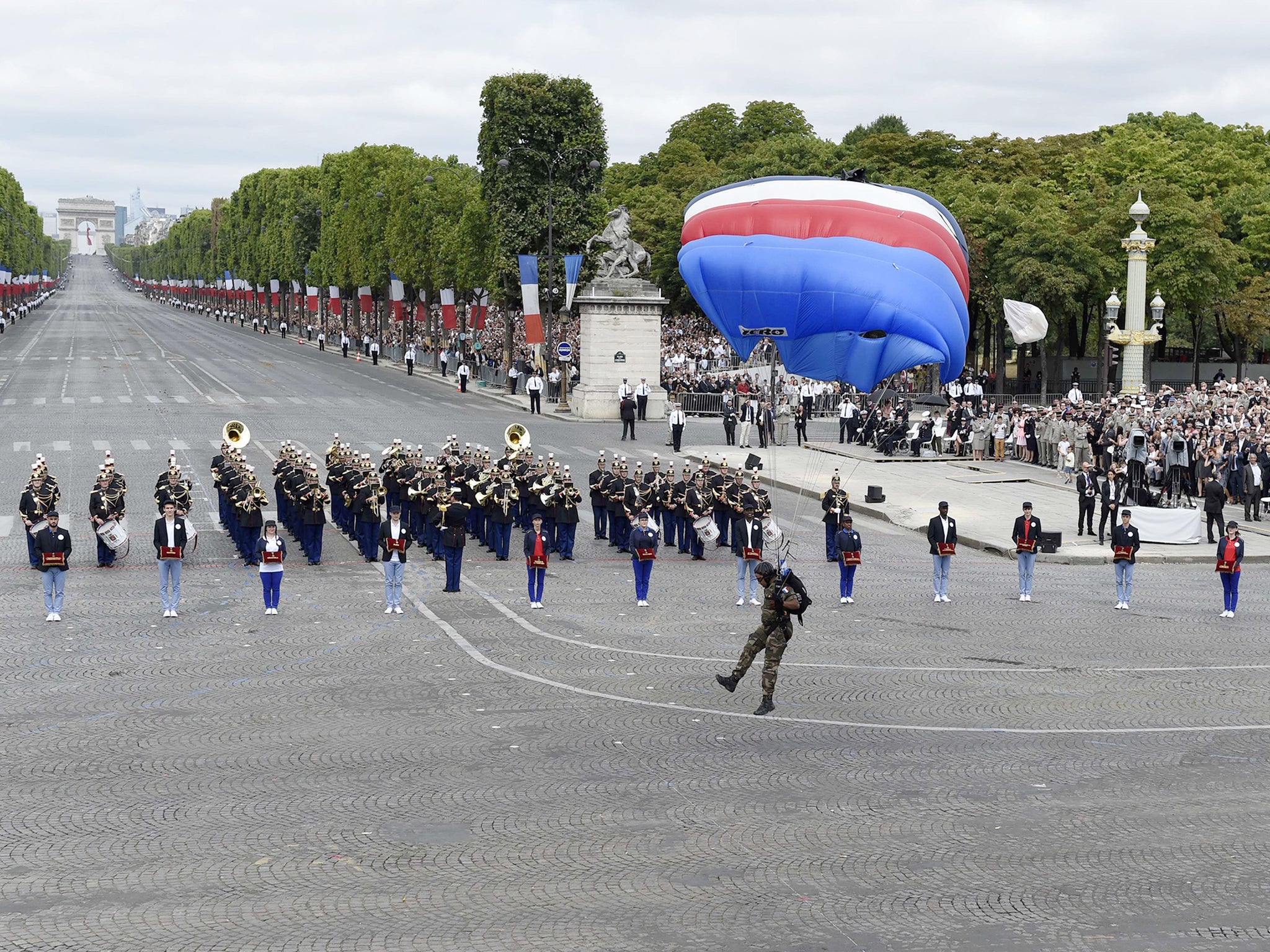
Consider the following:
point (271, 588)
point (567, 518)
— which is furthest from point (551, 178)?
point (271, 588)

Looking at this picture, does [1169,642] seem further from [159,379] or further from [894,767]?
[159,379]

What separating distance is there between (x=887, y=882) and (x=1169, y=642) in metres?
10.3

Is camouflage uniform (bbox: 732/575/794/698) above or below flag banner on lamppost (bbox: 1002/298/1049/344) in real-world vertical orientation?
below

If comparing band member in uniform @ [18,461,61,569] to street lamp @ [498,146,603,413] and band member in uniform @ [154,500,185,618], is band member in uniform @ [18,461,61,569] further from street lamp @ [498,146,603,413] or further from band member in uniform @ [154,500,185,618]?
street lamp @ [498,146,603,413]

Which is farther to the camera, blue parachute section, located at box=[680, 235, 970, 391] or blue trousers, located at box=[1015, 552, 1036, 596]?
blue trousers, located at box=[1015, 552, 1036, 596]

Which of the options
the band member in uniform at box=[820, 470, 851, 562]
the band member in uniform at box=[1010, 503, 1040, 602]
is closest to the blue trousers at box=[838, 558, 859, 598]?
the band member in uniform at box=[820, 470, 851, 562]

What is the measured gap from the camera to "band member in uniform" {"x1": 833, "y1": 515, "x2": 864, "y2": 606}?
71.3 feet

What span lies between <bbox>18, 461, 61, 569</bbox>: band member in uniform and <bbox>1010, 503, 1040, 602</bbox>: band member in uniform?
14791 mm

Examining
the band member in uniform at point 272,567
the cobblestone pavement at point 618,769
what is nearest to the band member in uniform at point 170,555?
the cobblestone pavement at point 618,769

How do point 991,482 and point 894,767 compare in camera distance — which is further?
point 991,482

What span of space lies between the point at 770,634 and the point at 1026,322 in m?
17.9

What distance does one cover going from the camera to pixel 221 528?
93.3 ft

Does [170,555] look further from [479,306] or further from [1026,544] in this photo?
[479,306]

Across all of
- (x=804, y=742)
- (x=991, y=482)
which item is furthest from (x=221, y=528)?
(x=991, y=482)
